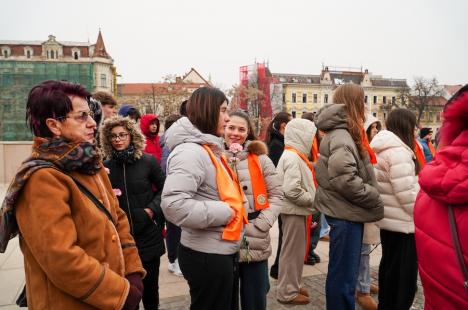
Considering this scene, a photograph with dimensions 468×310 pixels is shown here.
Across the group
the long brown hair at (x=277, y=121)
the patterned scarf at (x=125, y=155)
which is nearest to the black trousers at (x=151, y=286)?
the patterned scarf at (x=125, y=155)

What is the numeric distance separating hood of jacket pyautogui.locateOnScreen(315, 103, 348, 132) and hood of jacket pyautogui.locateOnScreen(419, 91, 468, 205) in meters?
1.42

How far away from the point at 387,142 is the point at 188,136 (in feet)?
6.91

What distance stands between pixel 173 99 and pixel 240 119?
34908 millimetres

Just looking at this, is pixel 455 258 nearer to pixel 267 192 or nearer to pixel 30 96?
pixel 267 192

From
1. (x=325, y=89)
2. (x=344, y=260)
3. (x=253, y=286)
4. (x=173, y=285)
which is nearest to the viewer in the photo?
(x=253, y=286)

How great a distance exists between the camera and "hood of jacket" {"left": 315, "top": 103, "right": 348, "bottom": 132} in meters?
3.27

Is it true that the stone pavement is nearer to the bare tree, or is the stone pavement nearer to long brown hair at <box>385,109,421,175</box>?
long brown hair at <box>385,109,421,175</box>

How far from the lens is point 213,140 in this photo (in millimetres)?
2523

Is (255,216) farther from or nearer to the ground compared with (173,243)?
farther from the ground

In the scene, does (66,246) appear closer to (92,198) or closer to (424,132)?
(92,198)

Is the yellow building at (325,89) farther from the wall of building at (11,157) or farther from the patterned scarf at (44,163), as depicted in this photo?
the patterned scarf at (44,163)

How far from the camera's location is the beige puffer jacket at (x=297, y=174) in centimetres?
402

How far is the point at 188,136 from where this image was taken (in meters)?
2.48

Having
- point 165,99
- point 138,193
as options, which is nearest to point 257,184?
point 138,193
